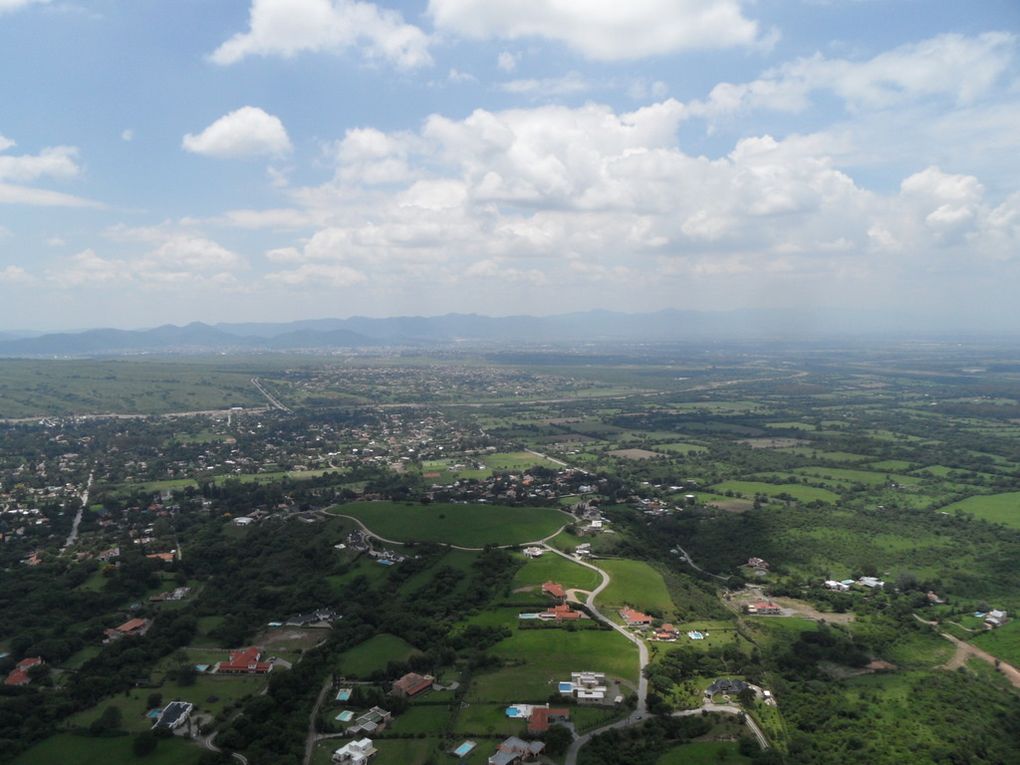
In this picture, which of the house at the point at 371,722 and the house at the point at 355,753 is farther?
the house at the point at 371,722

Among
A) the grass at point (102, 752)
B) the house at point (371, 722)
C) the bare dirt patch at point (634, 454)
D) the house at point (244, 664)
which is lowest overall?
the grass at point (102, 752)

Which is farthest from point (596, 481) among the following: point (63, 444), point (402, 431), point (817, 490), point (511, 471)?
point (63, 444)

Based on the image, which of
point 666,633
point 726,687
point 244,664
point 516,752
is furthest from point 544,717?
point 244,664

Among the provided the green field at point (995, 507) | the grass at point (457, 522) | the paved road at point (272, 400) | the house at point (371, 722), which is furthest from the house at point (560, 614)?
the paved road at point (272, 400)

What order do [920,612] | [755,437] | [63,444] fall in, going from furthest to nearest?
[755,437]
[63,444]
[920,612]

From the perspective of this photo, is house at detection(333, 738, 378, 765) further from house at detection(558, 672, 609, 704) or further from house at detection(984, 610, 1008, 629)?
house at detection(984, 610, 1008, 629)

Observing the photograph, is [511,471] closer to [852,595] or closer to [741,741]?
[852,595]

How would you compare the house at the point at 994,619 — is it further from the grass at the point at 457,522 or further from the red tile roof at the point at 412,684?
the red tile roof at the point at 412,684
